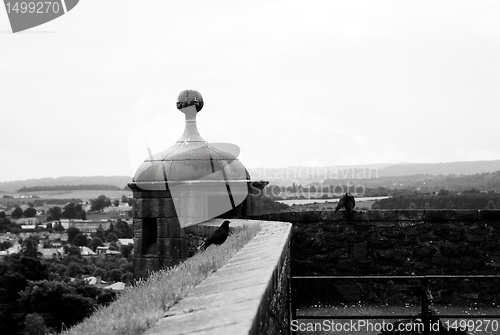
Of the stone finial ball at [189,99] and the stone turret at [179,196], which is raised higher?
the stone finial ball at [189,99]

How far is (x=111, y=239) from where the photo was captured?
51.2 m

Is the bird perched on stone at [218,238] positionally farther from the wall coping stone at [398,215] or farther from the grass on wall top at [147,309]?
the wall coping stone at [398,215]

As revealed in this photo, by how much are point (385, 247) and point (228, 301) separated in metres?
9.22

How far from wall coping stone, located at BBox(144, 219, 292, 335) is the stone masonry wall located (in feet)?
21.6

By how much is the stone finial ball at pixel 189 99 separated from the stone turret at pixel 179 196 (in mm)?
709

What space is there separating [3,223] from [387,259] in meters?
58.1

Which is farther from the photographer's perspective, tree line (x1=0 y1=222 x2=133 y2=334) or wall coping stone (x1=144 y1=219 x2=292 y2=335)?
tree line (x1=0 y1=222 x2=133 y2=334)

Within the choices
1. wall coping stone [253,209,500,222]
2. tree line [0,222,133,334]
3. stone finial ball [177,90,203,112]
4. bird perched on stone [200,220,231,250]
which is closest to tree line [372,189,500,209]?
wall coping stone [253,209,500,222]

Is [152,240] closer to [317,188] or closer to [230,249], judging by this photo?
[230,249]

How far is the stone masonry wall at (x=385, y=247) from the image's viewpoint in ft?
39.9

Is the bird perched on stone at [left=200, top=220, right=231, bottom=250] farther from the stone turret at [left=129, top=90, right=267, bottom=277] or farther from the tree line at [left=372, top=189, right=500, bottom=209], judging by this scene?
the tree line at [left=372, top=189, right=500, bottom=209]

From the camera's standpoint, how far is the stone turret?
1169 cm

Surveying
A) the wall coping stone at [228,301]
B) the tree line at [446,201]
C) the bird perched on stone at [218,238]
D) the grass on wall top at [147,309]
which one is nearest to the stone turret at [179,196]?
the bird perched on stone at [218,238]

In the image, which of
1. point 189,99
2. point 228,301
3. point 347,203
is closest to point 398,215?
point 347,203
